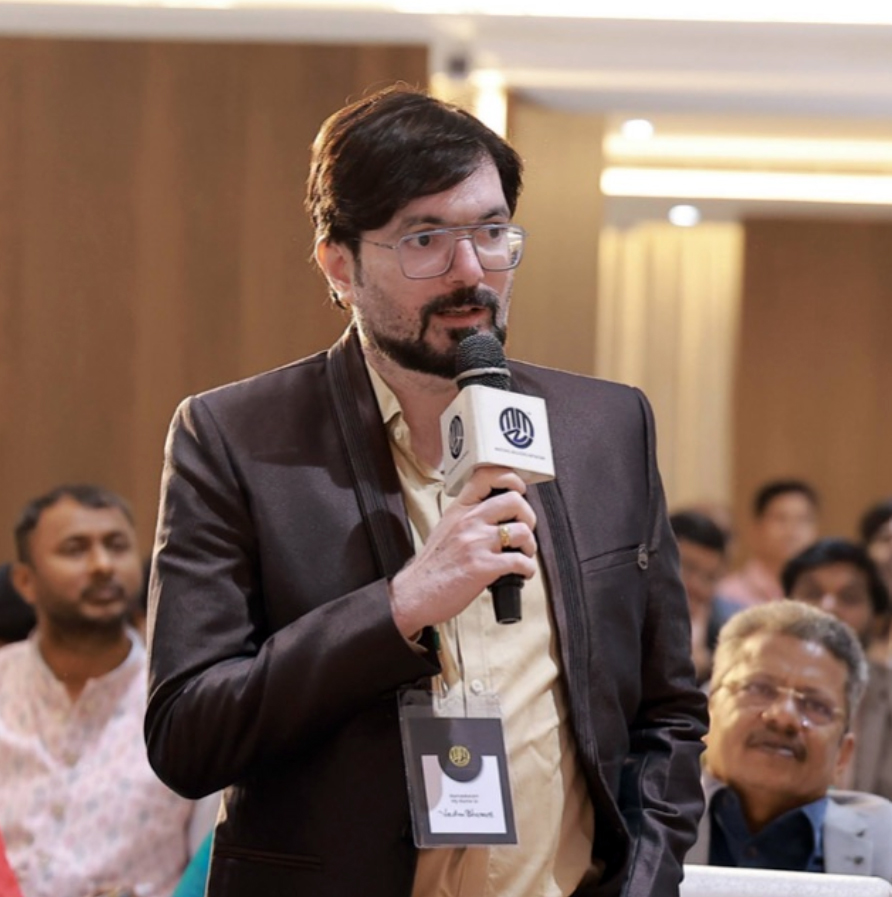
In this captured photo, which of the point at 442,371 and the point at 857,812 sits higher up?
the point at 442,371

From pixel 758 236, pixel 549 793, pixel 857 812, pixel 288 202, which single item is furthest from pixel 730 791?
pixel 758 236

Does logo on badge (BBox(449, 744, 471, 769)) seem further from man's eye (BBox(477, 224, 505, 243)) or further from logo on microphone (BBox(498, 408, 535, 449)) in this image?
man's eye (BBox(477, 224, 505, 243))

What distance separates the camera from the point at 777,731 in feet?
10.2

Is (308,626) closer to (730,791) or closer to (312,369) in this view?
(312,369)

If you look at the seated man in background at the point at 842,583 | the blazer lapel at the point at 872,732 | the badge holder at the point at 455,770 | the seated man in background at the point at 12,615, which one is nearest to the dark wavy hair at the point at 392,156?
the badge holder at the point at 455,770

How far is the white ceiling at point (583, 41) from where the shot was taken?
552 cm

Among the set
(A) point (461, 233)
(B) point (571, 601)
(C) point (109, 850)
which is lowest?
(C) point (109, 850)

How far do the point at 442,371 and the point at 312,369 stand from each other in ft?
0.65

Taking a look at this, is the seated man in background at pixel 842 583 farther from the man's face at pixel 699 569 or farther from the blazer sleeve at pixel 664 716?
the blazer sleeve at pixel 664 716

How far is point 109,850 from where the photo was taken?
141 inches

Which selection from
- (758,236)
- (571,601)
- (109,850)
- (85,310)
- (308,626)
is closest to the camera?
(308,626)

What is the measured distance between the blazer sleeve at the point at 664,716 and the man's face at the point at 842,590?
9.96ft

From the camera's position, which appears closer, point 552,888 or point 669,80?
point 552,888

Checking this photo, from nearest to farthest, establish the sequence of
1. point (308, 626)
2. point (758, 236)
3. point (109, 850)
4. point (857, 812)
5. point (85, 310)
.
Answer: point (308, 626), point (857, 812), point (109, 850), point (85, 310), point (758, 236)
